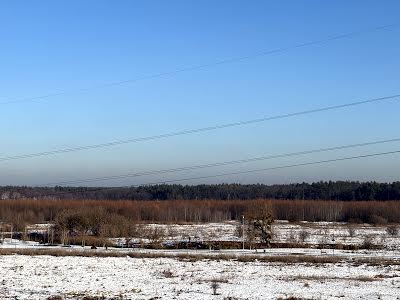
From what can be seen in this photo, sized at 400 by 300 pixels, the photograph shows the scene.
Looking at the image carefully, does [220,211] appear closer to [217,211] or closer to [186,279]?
[217,211]

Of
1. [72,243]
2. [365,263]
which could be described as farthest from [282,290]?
[72,243]

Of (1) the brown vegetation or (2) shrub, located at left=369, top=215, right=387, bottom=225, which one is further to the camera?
(1) the brown vegetation

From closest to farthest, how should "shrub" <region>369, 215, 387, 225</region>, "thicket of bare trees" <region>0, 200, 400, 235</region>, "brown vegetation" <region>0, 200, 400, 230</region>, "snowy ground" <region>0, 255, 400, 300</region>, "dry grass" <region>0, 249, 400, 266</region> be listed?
1. "snowy ground" <region>0, 255, 400, 300</region>
2. "dry grass" <region>0, 249, 400, 266</region>
3. "shrub" <region>369, 215, 387, 225</region>
4. "thicket of bare trees" <region>0, 200, 400, 235</region>
5. "brown vegetation" <region>0, 200, 400, 230</region>

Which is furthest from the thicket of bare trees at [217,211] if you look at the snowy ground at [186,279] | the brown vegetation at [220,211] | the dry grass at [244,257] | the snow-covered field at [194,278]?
the snowy ground at [186,279]

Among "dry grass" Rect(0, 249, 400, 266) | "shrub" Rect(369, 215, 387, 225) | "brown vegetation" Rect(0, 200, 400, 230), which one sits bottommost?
"dry grass" Rect(0, 249, 400, 266)

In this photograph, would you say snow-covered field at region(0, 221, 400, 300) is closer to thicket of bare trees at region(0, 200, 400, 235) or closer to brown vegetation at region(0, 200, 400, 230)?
thicket of bare trees at region(0, 200, 400, 235)

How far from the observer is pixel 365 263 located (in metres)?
44.2

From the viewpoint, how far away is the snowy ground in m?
25.8

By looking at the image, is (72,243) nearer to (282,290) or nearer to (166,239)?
(166,239)

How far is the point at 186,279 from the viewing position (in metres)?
32.3

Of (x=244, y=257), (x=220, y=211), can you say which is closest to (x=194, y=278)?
(x=244, y=257)

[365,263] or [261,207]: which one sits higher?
[261,207]

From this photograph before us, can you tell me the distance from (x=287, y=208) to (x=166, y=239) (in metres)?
83.5

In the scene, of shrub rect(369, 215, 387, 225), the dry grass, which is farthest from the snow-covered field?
shrub rect(369, 215, 387, 225)
